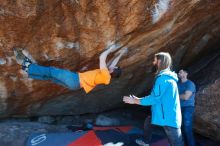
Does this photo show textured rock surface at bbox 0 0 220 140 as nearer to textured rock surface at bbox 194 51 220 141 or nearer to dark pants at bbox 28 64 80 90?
dark pants at bbox 28 64 80 90

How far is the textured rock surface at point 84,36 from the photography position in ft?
18.4

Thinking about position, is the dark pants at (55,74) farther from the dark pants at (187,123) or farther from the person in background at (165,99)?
the dark pants at (187,123)

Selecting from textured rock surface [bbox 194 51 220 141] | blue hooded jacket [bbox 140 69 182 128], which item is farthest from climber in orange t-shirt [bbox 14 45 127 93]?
textured rock surface [bbox 194 51 220 141]

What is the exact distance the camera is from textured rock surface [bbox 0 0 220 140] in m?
5.61

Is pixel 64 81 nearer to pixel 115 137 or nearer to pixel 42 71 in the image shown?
pixel 42 71

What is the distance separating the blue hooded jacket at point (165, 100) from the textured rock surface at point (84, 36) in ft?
3.42

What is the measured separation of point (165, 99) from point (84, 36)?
155 centimetres

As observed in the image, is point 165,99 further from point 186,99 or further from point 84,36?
point 84,36

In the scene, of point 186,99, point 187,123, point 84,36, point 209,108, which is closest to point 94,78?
point 84,36

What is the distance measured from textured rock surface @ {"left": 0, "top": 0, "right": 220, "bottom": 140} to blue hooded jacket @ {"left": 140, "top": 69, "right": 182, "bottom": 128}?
104 cm

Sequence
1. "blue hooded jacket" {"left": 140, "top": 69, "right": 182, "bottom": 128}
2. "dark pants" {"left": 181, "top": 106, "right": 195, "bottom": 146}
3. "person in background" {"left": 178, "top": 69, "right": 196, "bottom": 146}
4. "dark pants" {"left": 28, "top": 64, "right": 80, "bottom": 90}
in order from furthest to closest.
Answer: "dark pants" {"left": 181, "top": 106, "right": 195, "bottom": 146}
"person in background" {"left": 178, "top": 69, "right": 196, "bottom": 146}
"dark pants" {"left": 28, "top": 64, "right": 80, "bottom": 90}
"blue hooded jacket" {"left": 140, "top": 69, "right": 182, "bottom": 128}

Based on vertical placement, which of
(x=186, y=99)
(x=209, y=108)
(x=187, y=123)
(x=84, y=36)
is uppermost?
(x=84, y=36)

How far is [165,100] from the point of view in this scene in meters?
5.39

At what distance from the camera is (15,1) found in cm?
535
